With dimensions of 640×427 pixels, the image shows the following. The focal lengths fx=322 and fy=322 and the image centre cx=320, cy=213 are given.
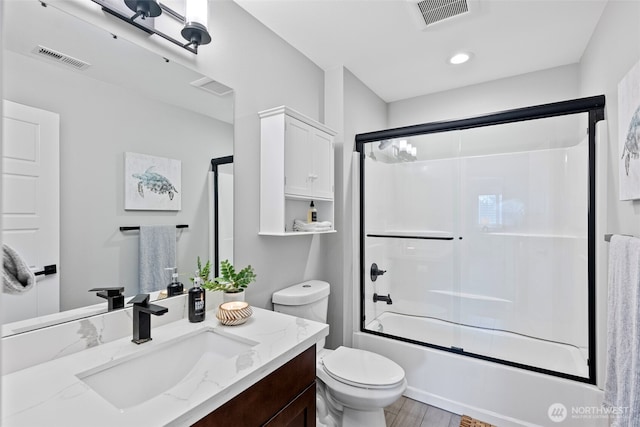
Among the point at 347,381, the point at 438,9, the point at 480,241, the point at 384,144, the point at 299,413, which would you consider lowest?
the point at 347,381

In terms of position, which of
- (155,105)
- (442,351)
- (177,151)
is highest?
(155,105)

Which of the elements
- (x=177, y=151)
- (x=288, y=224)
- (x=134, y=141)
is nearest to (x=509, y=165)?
(x=288, y=224)

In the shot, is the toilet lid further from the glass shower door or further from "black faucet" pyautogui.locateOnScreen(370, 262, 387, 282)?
"black faucet" pyautogui.locateOnScreen(370, 262, 387, 282)

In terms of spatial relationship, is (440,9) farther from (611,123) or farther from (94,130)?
(94,130)

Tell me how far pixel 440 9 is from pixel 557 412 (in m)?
2.36

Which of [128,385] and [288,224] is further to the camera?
[288,224]

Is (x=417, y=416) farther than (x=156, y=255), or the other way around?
(x=417, y=416)

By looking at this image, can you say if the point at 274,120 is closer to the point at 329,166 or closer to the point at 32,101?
the point at 329,166

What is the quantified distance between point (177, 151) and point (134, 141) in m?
0.19

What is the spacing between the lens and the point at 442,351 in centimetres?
221

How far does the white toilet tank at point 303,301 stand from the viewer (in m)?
1.92

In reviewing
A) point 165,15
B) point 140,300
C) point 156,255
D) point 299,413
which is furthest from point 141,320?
point 165,15

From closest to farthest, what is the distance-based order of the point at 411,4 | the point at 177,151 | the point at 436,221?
the point at 177,151 → the point at 411,4 → the point at 436,221

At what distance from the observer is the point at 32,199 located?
1.02 metres
